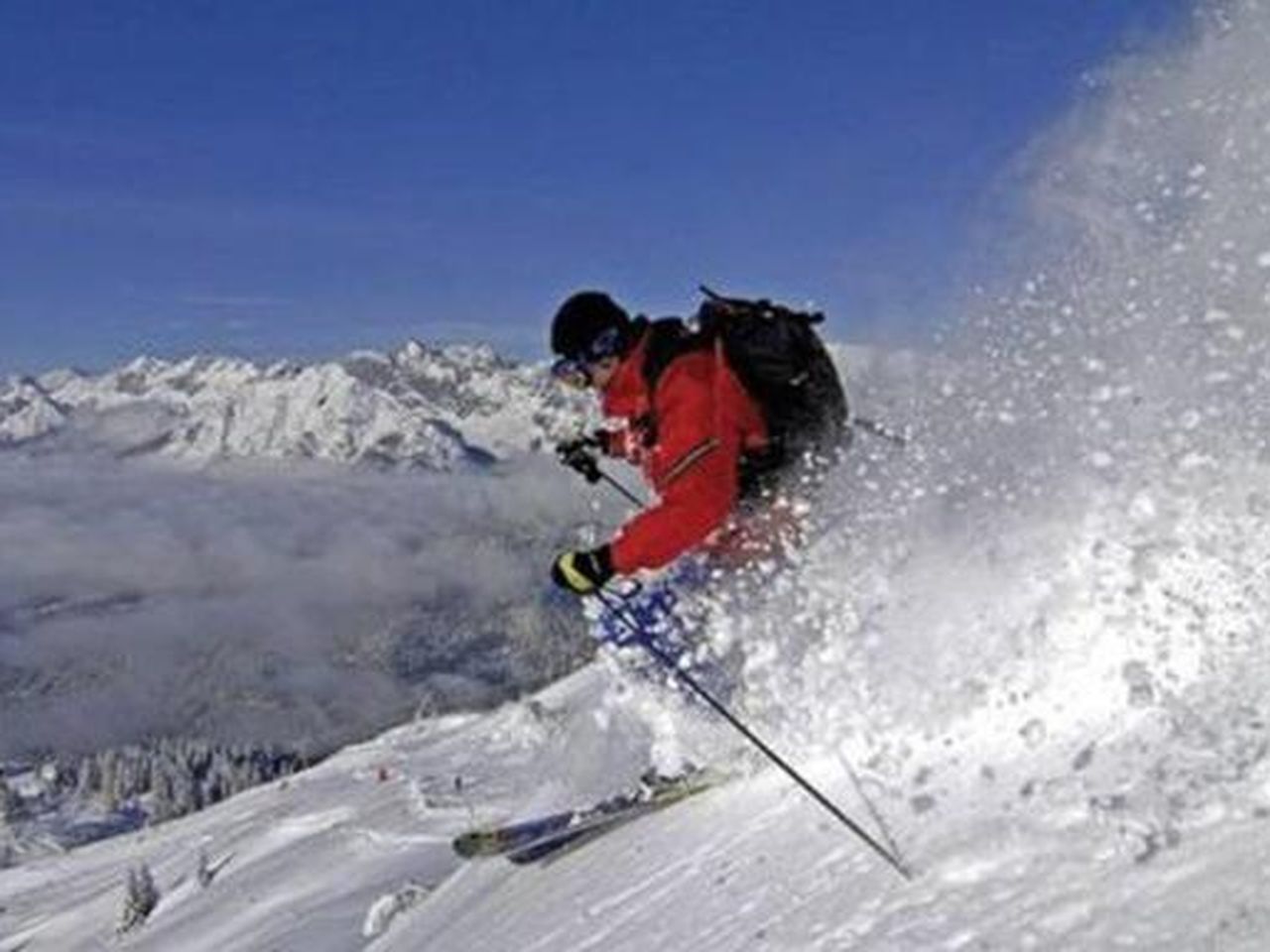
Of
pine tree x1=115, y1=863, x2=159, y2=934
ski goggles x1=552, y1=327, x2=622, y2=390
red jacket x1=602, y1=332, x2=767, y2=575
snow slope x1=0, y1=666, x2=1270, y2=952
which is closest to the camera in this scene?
snow slope x1=0, y1=666, x2=1270, y2=952

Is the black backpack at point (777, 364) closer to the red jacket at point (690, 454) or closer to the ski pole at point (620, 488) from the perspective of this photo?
the red jacket at point (690, 454)

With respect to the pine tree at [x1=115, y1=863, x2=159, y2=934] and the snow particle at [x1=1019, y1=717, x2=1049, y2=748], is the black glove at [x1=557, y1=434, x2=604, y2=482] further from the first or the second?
the pine tree at [x1=115, y1=863, x2=159, y2=934]

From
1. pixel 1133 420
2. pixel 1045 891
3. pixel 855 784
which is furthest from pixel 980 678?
pixel 1045 891

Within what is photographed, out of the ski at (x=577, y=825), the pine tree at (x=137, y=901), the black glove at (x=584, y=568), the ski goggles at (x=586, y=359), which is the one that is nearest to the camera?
the black glove at (x=584, y=568)

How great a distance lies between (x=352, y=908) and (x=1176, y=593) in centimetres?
1822

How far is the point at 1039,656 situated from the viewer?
28.9 ft

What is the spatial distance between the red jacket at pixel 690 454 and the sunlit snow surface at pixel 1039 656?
48.6 inches

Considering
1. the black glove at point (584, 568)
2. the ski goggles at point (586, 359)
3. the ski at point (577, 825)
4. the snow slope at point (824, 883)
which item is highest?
the ski goggles at point (586, 359)

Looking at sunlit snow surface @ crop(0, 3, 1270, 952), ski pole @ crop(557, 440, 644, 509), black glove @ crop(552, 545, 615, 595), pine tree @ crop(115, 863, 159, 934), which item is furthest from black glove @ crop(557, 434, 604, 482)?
pine tree @ crop(115, 863, 159, 934)

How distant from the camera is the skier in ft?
34.9

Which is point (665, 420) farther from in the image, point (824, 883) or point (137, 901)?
point (137, 901)

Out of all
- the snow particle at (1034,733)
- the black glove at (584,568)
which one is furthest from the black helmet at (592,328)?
the snow particle at (1034,733)

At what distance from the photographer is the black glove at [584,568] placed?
1088 cm

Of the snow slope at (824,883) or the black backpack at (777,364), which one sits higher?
the black backpack at (777,364)
